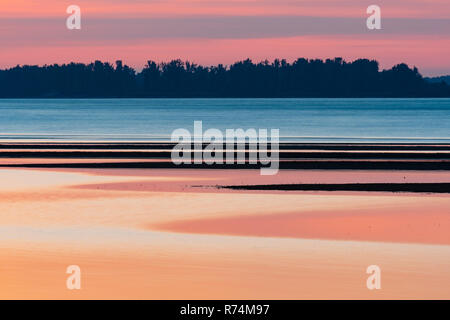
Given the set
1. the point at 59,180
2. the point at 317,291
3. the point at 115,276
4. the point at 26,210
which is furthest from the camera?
the point at 59,180

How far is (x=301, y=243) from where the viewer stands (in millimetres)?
25438

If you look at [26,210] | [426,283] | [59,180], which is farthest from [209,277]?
[59,180]

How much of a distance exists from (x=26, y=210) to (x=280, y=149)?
35.1m

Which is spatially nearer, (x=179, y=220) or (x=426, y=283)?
(x=426, y=283)

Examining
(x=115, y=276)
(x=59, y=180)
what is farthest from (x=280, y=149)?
(x=115, y=276)

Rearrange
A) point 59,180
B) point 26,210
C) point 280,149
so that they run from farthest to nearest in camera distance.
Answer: point 280,149 < point 59,180 < point 26,210

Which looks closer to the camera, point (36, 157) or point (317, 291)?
point (317, 291)

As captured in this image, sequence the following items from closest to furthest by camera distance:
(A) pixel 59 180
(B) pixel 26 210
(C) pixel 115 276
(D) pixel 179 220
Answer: (C) pixel 115 276 → (D) pixel 179 220 → (B) pixel 26 210 → (A) pixel 59 180

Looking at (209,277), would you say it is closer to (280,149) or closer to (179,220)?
(179,220)

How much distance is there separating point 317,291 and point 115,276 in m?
3.90

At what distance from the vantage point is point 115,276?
21469mm

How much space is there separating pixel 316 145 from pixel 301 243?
4769cm
